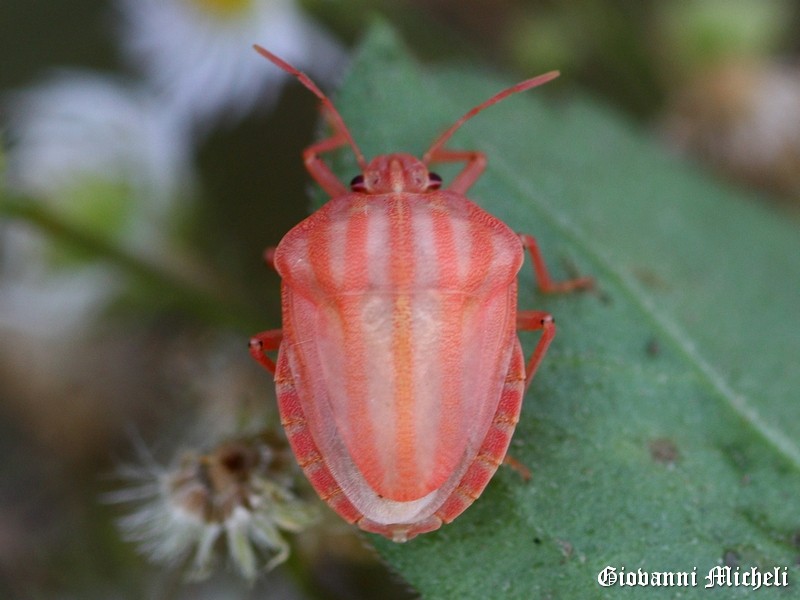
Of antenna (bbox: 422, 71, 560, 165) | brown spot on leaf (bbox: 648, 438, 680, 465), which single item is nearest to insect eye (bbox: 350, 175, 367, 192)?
antenna (bbox: 422, 71, 560, 165)

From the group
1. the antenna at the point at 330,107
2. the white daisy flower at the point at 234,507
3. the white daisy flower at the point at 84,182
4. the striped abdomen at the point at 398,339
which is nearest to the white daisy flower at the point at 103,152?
the white daisy flower at the point at 84,182

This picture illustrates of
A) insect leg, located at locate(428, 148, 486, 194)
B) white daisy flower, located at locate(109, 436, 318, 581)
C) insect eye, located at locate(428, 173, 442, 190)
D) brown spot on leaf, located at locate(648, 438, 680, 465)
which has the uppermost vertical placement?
insect eye, located at locate(428, 173, 442, 190)

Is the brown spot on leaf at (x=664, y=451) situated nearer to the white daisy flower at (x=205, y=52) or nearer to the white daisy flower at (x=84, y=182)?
the white daisy flower at (x=84, y=182)

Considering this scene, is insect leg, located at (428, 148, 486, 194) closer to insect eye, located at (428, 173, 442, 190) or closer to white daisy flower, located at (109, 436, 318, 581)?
insect eye, located at (428, 173, 442, 190)

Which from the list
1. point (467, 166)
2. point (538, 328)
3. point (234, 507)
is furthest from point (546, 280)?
point (234, 507)

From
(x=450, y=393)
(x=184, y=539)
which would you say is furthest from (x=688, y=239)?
(x=184, y=539)

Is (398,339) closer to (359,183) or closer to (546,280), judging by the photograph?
(359,183)
